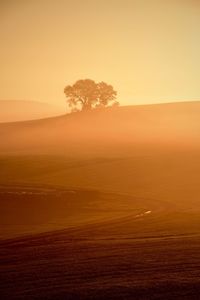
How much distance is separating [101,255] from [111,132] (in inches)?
3490

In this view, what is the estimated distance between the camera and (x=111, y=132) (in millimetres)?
105000

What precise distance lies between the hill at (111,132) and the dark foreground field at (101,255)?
45.1m

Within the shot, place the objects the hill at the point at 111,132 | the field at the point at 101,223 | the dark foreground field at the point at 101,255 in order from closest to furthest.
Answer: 1. the dark foreground field at the point at 101,255
2. the field at the point at 101,223
3. the hill at the point at 111,132

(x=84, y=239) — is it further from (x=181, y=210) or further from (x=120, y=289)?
(x=181, y=210)

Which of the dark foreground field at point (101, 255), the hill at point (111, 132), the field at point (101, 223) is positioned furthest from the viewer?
the hill at point (111, 132)

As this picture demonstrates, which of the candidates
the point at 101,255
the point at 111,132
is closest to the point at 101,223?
the point at 101,255

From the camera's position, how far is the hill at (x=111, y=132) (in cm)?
8398

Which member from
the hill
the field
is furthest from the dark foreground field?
the hill

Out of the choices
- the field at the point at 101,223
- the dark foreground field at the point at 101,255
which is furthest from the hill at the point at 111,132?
the dark foreground field at the point at 101,255

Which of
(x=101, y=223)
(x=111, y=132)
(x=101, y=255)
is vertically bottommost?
(x=101, y=223)

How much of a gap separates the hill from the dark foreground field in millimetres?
45092

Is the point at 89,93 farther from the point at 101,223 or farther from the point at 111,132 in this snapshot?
the point at 101,223

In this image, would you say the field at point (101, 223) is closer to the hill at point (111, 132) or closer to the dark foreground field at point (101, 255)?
the dark foreground field at point (101, 255)

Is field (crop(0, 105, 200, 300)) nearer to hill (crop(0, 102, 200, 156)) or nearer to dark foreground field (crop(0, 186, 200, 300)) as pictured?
dark foreground field (crop(0, 186, 200, 300))
